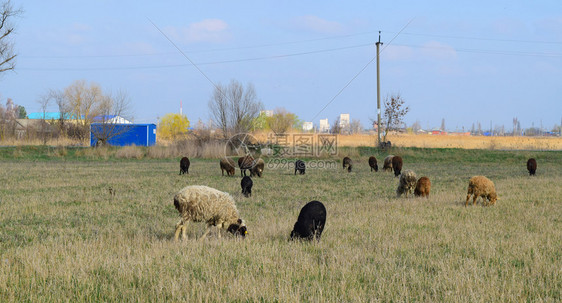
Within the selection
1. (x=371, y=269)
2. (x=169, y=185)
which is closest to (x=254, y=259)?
(x=371, y=269)

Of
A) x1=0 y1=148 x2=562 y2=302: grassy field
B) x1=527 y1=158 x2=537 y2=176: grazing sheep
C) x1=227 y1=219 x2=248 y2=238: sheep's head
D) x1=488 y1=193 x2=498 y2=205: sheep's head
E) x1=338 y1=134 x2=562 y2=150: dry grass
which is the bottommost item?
x1=0 y1=148 x2=562 y2=302: grassy field

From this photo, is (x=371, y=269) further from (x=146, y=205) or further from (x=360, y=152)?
(x=360, y=152)

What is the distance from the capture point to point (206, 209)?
A: 826 cm

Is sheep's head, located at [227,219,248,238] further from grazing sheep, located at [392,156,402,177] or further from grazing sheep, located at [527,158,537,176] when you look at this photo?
grazing sheep, located at [527,158,537,176]

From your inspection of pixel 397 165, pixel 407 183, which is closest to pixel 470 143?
pixel 397 165

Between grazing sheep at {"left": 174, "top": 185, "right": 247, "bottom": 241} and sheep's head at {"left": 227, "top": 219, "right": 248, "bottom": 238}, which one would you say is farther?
sheep's head at {"left": 227, "top": 219, "right": 248, "bottom": 238}

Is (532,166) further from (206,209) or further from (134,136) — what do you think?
(134,136)

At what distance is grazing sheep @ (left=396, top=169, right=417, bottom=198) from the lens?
48.3ft

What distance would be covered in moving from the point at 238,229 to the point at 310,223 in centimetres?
147

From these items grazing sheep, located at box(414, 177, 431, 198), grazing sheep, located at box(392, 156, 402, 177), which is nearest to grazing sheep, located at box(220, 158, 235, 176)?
grazing sheep, located at box(392, 156, 402, 177)

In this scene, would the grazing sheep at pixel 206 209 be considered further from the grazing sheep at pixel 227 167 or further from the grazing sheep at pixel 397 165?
the grazing sheep at pixel 397 165

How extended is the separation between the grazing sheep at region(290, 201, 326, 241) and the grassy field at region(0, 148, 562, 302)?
228 millimetres

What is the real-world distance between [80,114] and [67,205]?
55771 millimetres

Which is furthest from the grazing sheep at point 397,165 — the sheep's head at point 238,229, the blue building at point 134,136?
the blue building at point 134,136
